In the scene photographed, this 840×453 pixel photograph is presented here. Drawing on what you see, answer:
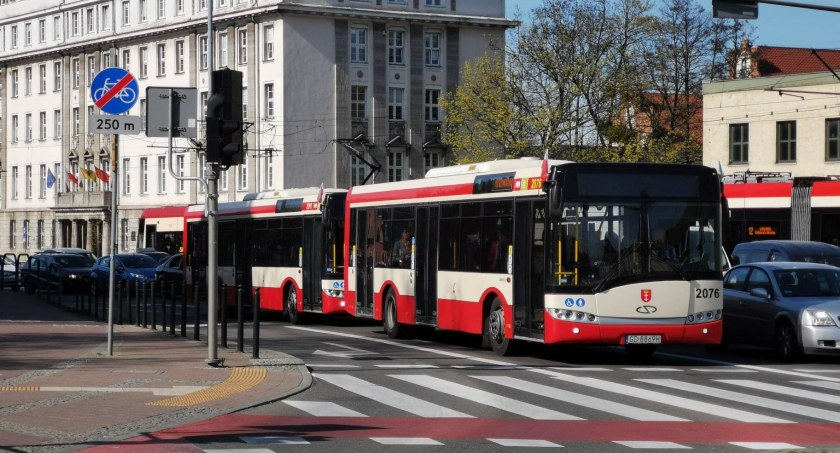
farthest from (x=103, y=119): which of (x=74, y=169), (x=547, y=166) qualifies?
(x=74, y=169)

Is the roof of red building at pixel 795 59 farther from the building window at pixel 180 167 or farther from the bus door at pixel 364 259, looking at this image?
the bus door at pixel 364 259

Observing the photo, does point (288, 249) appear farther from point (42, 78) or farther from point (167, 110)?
point (42, 78)

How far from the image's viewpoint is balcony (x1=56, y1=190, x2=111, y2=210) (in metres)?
93.9

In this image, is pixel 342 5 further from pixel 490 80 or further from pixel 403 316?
pixel 403 316

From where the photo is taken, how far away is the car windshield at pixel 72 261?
2039 inches

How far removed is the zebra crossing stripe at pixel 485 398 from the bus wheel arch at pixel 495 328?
3703 millimetres

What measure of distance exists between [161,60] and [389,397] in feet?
250

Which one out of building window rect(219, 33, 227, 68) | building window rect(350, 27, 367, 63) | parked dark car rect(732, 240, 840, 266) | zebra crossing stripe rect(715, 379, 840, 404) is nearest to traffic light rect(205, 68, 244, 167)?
zebra crossing stripe rect(715, 379, 840, 404)

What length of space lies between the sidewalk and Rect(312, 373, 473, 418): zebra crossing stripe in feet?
1.33

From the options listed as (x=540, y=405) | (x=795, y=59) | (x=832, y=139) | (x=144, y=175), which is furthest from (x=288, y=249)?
(x=795, y=59)

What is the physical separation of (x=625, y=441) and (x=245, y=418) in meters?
3.57

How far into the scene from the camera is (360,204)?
94.9ft

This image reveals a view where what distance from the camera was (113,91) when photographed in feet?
65.8

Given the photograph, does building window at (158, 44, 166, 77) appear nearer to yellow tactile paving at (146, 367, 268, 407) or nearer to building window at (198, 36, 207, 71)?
building window at (198, 36, 207, 71)
